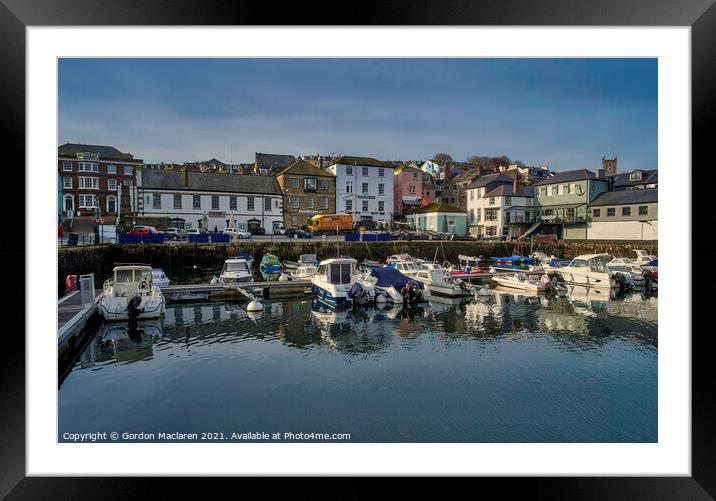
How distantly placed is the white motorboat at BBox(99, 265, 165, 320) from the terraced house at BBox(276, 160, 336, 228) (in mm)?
19367

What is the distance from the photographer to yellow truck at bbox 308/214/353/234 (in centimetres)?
3021

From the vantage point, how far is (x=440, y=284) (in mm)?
17812

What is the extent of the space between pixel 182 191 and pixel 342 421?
84.3 ft

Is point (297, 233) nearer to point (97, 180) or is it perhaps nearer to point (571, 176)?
point (97, 180)

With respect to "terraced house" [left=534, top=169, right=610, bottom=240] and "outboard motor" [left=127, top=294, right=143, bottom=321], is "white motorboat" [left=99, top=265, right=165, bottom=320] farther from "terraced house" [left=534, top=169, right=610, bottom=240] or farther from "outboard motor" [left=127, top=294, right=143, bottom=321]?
"terraced house" [left=534, top=169, right=610, bottom=240]

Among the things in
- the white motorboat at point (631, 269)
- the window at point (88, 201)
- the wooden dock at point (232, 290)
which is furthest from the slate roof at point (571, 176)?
the window at point (88, 201)

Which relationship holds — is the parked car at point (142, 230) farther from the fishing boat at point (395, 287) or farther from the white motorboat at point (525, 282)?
the white motorboat at point (525, 282)

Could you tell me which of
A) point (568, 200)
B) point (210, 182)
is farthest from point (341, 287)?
point (568, 200)
